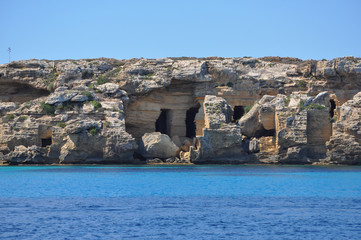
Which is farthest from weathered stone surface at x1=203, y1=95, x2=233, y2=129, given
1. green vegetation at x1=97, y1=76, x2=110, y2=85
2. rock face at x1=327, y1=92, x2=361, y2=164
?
green vegetation at x1=97, y1=76, x2=110, y2=85

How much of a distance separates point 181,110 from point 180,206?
1091 inches

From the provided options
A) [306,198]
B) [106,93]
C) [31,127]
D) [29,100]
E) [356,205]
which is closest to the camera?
[356,205]

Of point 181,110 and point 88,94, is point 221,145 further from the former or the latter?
point 88,94

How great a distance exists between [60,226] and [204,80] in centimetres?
3101

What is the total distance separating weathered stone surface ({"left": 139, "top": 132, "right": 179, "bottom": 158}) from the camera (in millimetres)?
43125

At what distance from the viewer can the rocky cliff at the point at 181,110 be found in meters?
41.7

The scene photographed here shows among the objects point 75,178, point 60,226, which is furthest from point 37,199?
point 75,178

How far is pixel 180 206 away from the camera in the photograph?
2078 cm

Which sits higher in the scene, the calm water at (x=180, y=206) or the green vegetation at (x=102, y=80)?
the green vegetation at (x=102, y=80)

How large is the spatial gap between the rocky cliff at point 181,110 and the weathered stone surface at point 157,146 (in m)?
0.08

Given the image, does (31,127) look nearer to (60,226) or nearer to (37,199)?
(37,199)

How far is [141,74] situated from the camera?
47000mm

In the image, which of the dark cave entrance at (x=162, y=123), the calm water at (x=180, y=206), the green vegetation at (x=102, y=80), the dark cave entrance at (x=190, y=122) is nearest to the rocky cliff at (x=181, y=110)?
the green vegetation at (x=102, y=80)

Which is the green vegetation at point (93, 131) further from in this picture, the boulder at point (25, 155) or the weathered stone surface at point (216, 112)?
the weathered stone surface at point (216, 112)
